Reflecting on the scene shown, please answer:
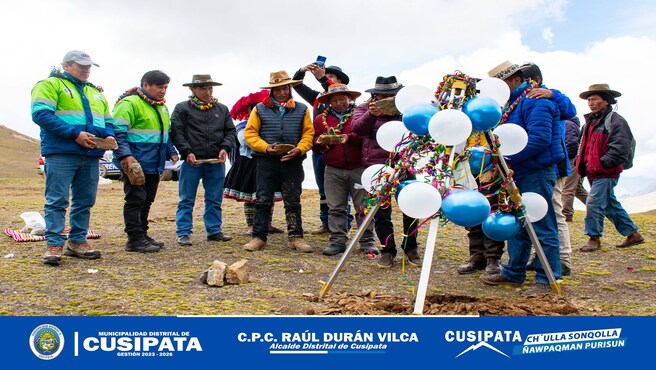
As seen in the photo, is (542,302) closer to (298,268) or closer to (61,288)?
(298,268)

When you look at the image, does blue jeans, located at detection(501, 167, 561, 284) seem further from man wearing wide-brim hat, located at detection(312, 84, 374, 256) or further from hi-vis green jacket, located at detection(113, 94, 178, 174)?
hi-vis green jacket, located at detection(113, 94, 178, 174)

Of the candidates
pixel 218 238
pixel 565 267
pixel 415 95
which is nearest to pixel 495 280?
pixel 565 267

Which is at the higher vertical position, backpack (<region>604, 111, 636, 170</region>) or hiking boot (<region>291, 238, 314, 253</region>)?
backpack (<region>604, 111, 636, 170</region>)

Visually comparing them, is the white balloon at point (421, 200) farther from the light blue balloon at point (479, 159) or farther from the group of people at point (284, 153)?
the group of people at point (284, 153)

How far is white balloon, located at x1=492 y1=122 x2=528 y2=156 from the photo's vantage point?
4.22 m

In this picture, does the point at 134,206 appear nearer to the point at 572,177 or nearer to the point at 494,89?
the point at 494,89

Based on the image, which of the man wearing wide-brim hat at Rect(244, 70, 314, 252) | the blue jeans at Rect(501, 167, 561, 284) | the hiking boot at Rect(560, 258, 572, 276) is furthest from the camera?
the man wearing wide-brim hat at Rect(244, 70, 314, 252)

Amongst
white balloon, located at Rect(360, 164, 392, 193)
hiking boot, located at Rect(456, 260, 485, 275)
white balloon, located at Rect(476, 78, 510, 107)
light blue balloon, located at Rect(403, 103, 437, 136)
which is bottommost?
hiking boot, located at Rect(456, 260, 485, 275)

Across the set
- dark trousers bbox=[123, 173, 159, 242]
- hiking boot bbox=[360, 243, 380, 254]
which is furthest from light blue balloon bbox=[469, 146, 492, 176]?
dark trousers bbox=[123, 173, 159, 242]

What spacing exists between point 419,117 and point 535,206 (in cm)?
133

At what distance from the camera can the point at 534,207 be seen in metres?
4.40

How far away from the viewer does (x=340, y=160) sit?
609 centimetres

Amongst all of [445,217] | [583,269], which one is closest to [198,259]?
[445,217]

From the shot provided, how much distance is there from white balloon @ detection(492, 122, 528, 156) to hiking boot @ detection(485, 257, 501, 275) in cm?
140
